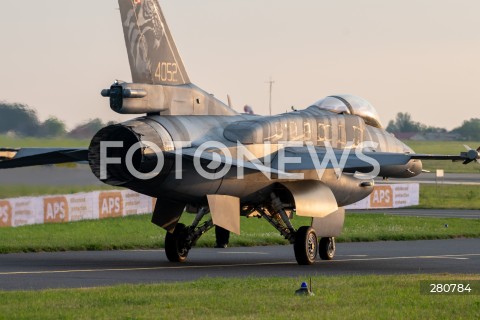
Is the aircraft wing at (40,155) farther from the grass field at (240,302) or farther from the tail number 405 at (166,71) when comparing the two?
the grass field at (240,302)

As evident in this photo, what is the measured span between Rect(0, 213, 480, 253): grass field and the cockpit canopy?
5.84m

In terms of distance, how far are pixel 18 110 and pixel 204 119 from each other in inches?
289

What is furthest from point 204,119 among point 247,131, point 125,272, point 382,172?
point 382,172

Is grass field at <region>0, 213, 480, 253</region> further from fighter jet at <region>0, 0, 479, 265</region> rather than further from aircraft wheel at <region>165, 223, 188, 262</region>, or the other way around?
fighter jet at <region>0, 0, 479, 265</region>

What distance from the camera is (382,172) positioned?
28.1 metres

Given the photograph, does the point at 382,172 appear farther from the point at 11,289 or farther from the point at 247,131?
the point at 11,289

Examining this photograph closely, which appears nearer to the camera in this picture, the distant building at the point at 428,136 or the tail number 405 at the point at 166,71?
the tail number 405 at the point at 166,71

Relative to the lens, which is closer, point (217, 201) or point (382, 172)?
point (217, 201)

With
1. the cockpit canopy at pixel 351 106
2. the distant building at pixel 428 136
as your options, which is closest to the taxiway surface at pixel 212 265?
the cockpit canopy at pixel 351 106

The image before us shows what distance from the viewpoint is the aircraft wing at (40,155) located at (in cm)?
2470

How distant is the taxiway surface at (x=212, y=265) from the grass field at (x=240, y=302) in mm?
2248

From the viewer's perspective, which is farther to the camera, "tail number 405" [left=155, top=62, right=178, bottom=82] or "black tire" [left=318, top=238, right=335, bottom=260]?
"black tire" [left=318, top=238, right=335, bottom=260]

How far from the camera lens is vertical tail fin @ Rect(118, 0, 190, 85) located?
2338cm

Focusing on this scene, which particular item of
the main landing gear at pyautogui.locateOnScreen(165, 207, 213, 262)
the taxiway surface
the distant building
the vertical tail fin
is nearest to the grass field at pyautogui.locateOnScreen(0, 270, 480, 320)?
the taxiway surface
